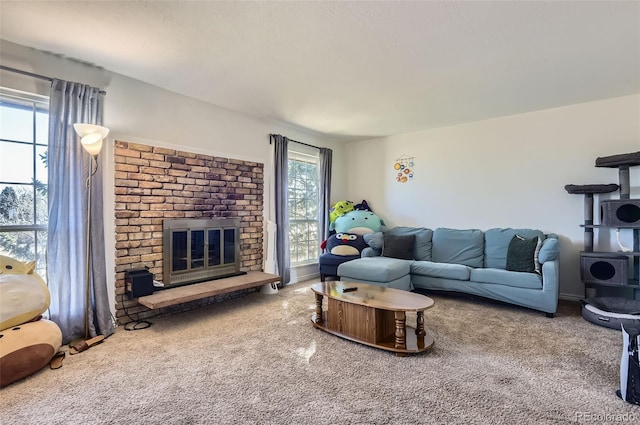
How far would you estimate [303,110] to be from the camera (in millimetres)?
3992

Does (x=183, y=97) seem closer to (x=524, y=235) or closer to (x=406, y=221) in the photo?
(x=406, y=221)

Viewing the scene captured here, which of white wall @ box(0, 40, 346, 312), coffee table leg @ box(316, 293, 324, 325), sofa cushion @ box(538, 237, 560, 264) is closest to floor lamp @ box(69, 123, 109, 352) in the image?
white wall @ box(0, 40, 346, 312)

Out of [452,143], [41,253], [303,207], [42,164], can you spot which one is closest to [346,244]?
[303,207]

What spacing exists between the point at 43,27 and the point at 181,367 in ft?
8.29

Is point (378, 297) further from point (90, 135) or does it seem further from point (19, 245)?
point (19, 245)

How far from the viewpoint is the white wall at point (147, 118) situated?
2.56 meters

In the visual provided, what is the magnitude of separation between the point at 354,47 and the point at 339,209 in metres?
3.18

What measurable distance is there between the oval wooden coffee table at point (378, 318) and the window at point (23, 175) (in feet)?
7.90

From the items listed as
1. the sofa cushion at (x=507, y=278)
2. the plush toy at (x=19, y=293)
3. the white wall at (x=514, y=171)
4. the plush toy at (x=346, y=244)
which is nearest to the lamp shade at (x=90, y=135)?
the plush toy at (x=19, y=293)

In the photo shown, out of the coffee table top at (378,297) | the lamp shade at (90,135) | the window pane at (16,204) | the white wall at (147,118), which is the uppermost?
the white wall at (147,118)

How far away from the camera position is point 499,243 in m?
4.07

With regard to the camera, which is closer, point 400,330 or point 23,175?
point 400,330

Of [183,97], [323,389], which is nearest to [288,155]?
[183,97]

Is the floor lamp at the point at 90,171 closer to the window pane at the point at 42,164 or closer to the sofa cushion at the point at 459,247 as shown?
the window pane at the point at 42,164
